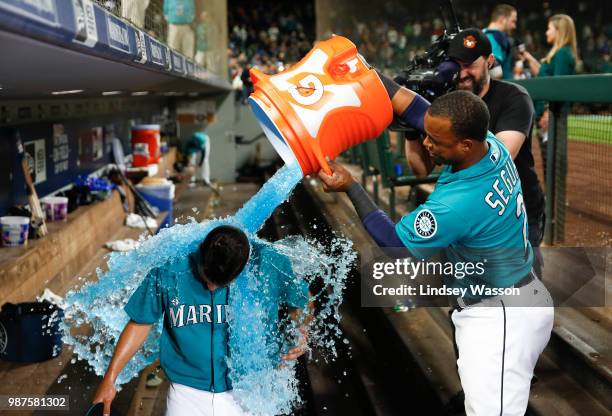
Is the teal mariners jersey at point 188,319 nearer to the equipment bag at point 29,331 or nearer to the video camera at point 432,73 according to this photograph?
the video camera at point 432,73

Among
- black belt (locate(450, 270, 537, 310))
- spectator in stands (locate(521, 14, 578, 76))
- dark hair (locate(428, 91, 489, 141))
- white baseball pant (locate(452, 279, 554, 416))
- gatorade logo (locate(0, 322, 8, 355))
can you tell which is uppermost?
spectator in stands (locate(521, 14, 578, 76))

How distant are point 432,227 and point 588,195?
2857mm

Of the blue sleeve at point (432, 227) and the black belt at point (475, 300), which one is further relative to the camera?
the black belt at point (475, 300)

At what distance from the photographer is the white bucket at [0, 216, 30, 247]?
14.2 feet

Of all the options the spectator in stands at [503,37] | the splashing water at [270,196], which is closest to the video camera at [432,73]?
the splashing water at [270,196]

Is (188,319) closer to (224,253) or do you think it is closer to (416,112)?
(224,253)

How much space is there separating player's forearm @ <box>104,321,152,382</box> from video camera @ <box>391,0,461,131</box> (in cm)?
115

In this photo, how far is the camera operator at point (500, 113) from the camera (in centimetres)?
267

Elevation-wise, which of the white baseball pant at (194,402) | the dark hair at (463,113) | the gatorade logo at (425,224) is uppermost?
the dark hair at (463,113)

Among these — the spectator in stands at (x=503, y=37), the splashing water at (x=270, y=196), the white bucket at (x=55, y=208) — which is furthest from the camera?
the white bucket at (x=55, y=208)

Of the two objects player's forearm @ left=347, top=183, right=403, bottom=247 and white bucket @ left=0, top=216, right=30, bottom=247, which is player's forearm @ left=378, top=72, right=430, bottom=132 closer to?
player's forearm @ left=347, top=183, right=403, bottom=247

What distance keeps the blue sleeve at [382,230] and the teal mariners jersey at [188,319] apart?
1.79 feet

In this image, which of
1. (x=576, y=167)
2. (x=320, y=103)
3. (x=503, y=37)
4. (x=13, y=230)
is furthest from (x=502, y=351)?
(x=503, y=37)

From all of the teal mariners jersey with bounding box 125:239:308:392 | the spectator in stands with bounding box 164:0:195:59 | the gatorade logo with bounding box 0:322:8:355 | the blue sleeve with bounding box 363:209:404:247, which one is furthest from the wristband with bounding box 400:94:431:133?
the spectator in stands with bounding box 164:0:195:59
